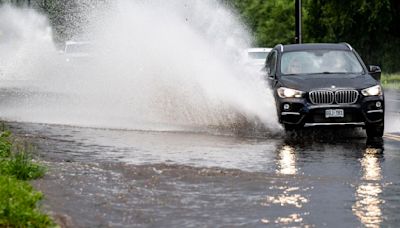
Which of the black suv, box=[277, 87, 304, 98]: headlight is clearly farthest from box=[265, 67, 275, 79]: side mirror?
box=[277, 87, 304, 98]: headlight

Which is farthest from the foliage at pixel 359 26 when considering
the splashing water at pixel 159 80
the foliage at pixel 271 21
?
the splashing water at pixel 159 80

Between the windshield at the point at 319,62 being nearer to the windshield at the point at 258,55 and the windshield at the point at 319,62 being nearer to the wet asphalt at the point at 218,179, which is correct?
the wet asphalt at the point at 218,179

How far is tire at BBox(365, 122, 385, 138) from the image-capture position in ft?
55.9

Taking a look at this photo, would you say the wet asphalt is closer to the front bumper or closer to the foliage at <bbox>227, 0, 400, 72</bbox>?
the front bumper

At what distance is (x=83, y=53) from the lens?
4212cm

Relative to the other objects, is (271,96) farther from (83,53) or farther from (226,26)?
(83,53)

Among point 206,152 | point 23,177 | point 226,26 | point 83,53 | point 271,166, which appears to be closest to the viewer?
point 23,177

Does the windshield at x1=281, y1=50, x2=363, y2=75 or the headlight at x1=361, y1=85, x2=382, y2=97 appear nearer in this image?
the headlight at x1=361, y1=85, x2=382, y2=97

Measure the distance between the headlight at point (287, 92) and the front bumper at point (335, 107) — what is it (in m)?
0.09

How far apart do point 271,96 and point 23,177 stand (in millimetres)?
7982

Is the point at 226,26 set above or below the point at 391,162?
above

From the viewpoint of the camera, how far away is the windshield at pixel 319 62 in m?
18.2

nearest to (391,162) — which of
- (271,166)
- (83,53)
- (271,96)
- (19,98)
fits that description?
(271,166)

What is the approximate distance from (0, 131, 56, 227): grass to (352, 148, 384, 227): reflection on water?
2.86 metres
